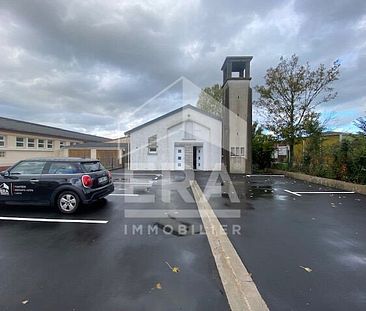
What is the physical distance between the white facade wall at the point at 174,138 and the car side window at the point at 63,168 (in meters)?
14.7

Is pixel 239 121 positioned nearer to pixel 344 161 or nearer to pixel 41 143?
pixel 344 161

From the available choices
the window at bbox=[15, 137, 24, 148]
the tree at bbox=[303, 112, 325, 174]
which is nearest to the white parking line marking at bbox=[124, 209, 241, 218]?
the tree at bbox=[303, 112, 325, 174]

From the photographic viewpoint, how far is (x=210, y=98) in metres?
38.3

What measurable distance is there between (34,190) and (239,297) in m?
6.16

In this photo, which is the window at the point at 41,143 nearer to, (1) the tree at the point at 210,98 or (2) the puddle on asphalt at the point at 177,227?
(1) the tree at the point at 210,98

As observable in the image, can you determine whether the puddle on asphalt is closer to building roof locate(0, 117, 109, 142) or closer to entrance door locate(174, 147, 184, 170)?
entrance door locate(174, 147, 184, 170)

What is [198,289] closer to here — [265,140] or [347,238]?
[347,238]

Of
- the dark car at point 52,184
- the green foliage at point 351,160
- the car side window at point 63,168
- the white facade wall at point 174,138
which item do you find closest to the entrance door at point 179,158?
the white facade wall at point 174,138

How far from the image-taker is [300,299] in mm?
2857

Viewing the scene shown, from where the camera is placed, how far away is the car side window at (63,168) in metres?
6.89

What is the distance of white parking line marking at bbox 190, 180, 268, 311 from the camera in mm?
2775

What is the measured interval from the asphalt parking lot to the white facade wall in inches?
582

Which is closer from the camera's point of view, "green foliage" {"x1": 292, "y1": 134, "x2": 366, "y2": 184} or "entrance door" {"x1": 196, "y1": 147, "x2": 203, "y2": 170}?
"green foliage" {"x1": 292, "y1": 134, "x2": 366, "y2": 184}

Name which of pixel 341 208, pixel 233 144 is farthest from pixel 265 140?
pixel 341 208
